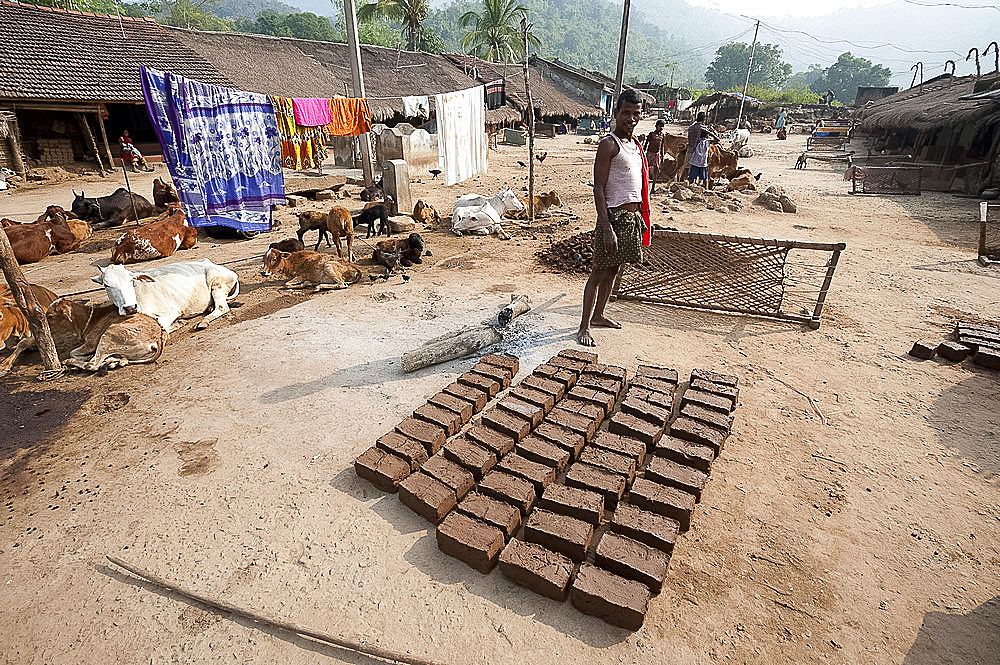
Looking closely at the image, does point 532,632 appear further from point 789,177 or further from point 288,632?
point 789,177

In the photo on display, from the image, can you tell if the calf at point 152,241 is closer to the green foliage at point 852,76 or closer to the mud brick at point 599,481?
the mud brick at point 599,481

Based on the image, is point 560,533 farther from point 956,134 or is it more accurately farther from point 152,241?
point 956,134

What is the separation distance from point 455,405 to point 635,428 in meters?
1.29

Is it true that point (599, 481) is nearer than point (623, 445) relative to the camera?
Yes

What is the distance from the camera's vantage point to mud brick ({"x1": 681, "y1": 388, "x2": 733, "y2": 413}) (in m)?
3.52

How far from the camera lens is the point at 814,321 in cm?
516

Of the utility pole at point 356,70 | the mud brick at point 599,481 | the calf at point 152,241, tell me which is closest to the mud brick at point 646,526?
the mud brick at point 599,481

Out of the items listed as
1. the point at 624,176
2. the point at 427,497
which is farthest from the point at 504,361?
the point at 624,176

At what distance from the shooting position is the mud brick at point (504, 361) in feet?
13.4

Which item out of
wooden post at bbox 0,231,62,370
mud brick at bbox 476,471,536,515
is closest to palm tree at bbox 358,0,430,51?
wooden post at bbox 0,231,62,370

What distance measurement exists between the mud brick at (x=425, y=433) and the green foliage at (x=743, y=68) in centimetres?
→ 10767

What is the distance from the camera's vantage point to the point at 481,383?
3.83 metres

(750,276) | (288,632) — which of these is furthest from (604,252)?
(288,632)

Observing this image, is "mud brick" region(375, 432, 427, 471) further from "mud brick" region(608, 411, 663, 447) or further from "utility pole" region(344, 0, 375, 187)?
"utility pole" region(344, 0, 375, 187)
